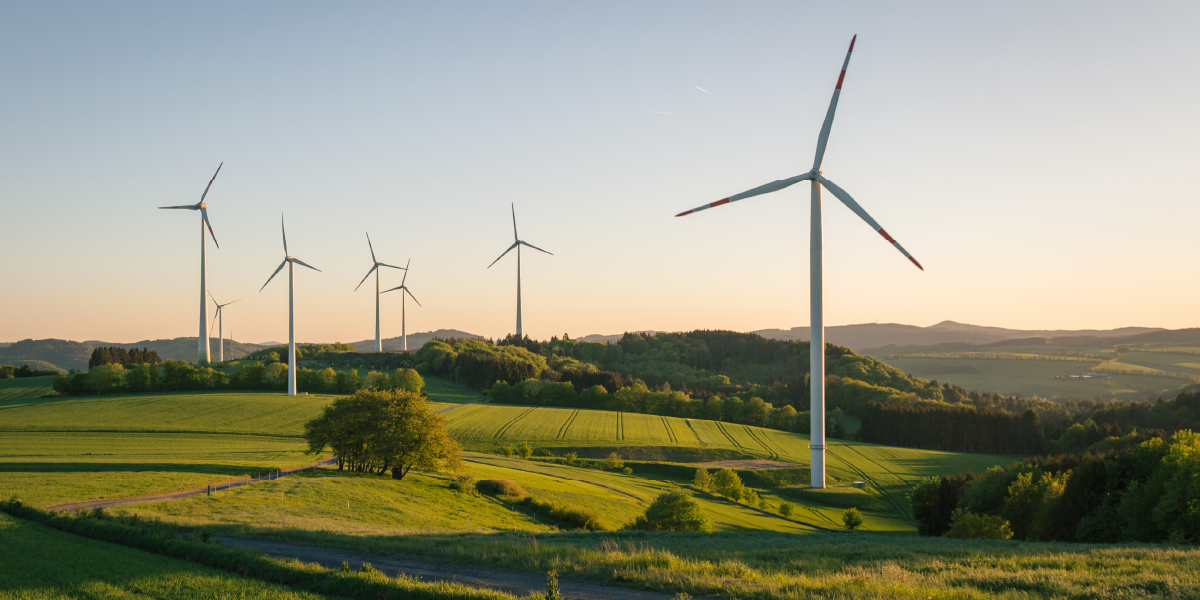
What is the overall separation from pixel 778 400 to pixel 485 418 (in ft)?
279

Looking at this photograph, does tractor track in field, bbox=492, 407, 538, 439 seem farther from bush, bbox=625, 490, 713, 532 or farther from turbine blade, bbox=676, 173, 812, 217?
turbine blade, bbox=676, 173, 812, 217

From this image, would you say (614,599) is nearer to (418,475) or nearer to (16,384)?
(418,475)

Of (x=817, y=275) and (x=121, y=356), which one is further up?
(x=817, y=275)

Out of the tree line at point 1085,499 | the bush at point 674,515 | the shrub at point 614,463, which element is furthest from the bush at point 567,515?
the shrub at point 614,463

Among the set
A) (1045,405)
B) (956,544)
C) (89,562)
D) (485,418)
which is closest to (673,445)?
(485,418)

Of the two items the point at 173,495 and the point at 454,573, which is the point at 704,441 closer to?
the point at 173,495

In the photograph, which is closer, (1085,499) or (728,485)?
(1085,499)

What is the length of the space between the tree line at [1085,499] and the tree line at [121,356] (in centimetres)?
18657

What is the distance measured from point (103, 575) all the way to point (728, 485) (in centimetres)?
6830

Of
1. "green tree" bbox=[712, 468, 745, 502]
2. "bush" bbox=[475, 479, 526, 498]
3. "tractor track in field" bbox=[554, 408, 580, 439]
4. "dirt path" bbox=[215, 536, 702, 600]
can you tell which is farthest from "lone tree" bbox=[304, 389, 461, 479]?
"tractor track in field" bbox=[554, 408, 580, 439]

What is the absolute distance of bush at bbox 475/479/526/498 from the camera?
59534 millimetres

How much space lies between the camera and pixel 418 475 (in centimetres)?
6594

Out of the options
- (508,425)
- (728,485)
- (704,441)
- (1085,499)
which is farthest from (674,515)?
(508,425)

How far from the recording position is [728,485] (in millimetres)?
81000
